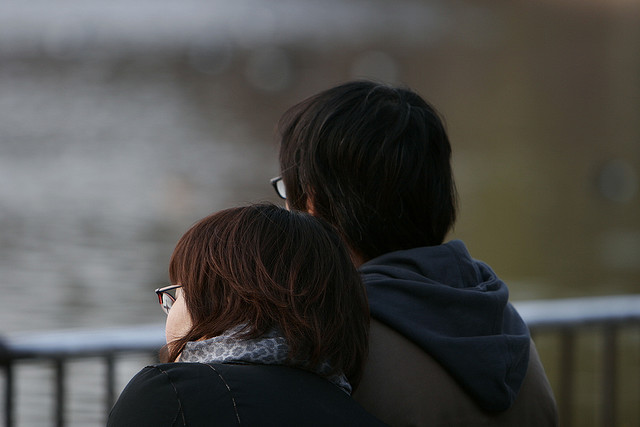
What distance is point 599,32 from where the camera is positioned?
6.49 metres

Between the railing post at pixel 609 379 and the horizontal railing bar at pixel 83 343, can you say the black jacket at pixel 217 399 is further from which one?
Answer: the railing post at pixel 609 379

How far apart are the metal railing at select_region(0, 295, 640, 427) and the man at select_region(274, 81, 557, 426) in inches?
53.8

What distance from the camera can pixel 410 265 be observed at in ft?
5.10

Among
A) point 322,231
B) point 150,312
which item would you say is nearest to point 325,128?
point 322,231

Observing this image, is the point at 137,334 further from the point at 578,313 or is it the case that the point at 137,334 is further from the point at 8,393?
the point at 578,313

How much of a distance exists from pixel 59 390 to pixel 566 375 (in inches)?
80.2

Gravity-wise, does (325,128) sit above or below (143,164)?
above

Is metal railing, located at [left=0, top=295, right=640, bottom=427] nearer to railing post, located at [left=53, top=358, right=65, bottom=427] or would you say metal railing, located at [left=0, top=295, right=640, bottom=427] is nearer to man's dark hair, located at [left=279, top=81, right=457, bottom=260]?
railing post, located at [left=53, top=358, right=65, bottom=427]

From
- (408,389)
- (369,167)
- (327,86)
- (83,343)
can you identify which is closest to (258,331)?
(408,389)

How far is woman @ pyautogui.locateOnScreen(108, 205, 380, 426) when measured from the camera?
1255 mm

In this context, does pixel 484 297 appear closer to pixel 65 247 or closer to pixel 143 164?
pixel 65 247

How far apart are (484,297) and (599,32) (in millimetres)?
5442

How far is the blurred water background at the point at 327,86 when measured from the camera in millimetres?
6137

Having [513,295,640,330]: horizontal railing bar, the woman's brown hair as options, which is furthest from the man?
[513,295,640,330]: horizontal railing bar
